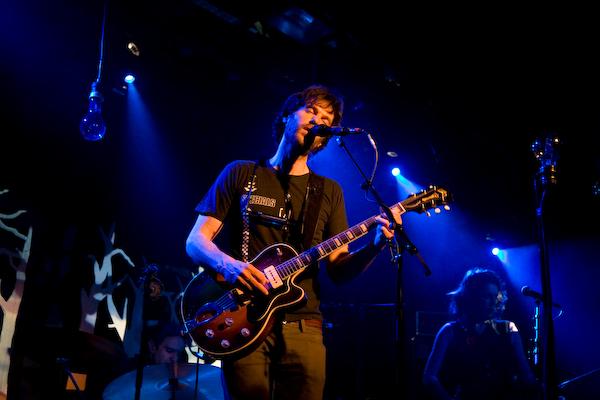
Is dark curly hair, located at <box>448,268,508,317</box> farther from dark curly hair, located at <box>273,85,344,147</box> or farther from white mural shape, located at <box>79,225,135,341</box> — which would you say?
white mural shape, located at <box>79,225,135,341</box>

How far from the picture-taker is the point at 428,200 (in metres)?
3.47

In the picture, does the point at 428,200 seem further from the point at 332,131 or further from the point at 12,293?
the point at 12,293

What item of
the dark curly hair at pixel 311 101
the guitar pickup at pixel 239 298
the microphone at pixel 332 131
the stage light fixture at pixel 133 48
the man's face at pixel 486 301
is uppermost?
the stage light fixture at pixel 133 48

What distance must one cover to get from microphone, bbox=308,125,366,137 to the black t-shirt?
35 cm

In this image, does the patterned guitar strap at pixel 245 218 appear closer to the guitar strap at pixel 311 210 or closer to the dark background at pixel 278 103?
the guitar strap at pixel 311 210

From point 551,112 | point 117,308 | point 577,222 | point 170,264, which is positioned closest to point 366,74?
point 551,112

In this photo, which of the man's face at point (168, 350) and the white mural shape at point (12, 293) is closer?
the white mural shape at point (12, 293)

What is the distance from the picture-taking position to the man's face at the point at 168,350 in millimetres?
5868

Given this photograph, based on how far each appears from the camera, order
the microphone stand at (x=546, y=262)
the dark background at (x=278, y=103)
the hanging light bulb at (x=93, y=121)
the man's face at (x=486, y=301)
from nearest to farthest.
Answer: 1. the microphone stand at (x=546, y=262)
2. the hanging light bulb at (x=93, y=121)
3. the man's face at (x=486, y=301)
4. the dark background at (x=278, y=103)

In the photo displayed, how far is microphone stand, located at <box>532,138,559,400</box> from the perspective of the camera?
10.9 ft

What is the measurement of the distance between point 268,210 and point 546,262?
7.24 feet

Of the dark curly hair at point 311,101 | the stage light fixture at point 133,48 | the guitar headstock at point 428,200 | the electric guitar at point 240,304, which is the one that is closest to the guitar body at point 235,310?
the electric guitar at point 240,304

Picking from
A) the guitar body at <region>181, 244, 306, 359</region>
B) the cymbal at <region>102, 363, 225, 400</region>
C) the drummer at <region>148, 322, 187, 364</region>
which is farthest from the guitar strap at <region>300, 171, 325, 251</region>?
the drummer at <region>148, 322, 187, 364</region>

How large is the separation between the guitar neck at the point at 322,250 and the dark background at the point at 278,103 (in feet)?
10.6
